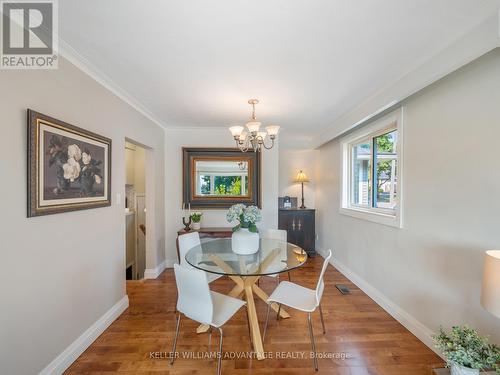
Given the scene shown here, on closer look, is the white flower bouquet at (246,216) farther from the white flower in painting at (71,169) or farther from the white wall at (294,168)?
the white wall at (294,168)

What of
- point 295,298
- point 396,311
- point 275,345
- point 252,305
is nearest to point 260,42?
point 295,298

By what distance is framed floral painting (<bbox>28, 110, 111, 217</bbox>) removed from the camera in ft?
4.92

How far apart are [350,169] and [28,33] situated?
12.7 feet

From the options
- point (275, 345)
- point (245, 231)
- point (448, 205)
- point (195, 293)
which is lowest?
point (275, 345)

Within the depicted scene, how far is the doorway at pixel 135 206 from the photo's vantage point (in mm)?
4434

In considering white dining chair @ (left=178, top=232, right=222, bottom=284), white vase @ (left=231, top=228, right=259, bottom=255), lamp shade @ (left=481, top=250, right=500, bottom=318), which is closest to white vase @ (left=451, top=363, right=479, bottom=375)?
lamp shade @ (left=481, top=250, right=500, bottom=318)

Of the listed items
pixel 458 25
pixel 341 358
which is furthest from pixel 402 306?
pixel 458 25

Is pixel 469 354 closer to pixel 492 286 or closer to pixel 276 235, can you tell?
pixel 492 286

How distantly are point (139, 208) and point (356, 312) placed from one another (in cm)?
404

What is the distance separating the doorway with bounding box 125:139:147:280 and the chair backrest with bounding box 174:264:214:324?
324cm

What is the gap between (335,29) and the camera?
1.52 m

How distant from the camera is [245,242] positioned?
7.53 ft

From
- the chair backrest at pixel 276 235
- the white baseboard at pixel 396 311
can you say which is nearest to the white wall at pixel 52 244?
the chair backrest at pixel 276 235

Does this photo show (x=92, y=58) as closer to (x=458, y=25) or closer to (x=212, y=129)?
(x=212, y=129)
